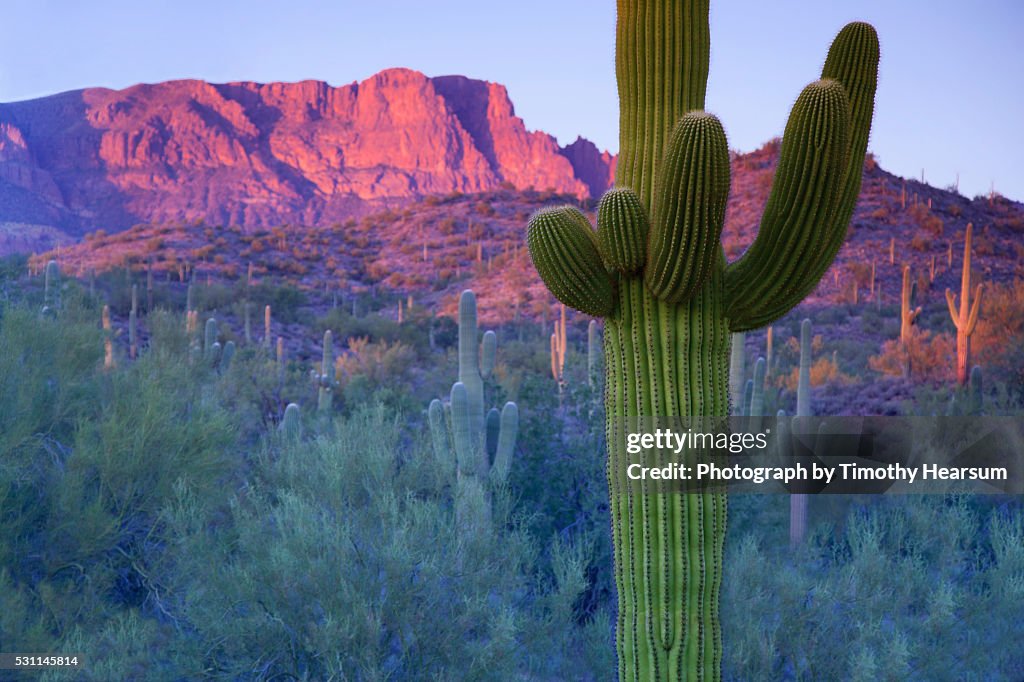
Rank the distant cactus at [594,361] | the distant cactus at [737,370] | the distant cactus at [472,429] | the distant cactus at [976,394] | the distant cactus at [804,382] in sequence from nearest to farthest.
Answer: the distant cactus at [472,429] < the distant cactus at [594,361] < the distant cactus at [737,370] < the distant cactus at [804,382] < the distant cactus at [976,394]

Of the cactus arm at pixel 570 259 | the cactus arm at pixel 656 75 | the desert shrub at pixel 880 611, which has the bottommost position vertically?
the desert shrub at pixel 880 611

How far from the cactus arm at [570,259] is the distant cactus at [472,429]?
345 cm

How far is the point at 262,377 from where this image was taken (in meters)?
15.6

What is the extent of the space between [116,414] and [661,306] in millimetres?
5496

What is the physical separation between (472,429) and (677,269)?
556 cm

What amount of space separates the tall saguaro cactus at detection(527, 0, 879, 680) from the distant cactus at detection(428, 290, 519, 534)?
3.32 metres

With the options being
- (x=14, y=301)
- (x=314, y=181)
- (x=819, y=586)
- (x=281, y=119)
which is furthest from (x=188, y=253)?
(x=281, y=119)

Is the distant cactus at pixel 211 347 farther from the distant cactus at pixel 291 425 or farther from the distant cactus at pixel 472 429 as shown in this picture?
the distant cactus at pixel 472 429

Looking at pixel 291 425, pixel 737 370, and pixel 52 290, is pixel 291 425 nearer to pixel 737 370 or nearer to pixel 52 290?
pixel 52 290

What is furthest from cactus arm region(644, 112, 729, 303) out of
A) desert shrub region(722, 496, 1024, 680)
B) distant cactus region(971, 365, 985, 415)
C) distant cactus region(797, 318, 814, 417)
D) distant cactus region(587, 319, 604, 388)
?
distant cactus region(971, 365, 985, 415)

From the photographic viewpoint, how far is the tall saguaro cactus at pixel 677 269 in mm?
4547

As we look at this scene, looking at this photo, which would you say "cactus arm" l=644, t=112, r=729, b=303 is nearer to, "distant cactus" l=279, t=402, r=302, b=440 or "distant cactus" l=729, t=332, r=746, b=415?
"distant cactus" l=279, t=402, r=302, b=440

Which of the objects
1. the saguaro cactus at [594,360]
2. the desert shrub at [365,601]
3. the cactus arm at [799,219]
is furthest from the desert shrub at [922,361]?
the cactus arm at [799,219]

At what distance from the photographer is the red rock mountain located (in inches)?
3219
